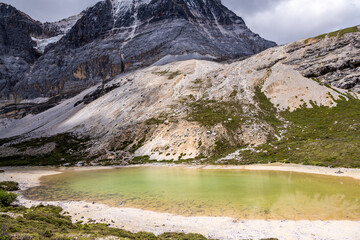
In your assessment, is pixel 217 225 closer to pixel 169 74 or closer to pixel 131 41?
pixel 169 74

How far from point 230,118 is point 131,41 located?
114m

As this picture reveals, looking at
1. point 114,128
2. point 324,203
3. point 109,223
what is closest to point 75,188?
point 109,223

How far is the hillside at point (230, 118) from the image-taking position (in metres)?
41.5

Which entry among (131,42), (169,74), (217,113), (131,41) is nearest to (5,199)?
(217,113)

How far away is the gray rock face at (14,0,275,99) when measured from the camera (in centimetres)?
13050

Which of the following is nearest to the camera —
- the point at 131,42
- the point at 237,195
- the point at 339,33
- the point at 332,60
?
the point at 237,195

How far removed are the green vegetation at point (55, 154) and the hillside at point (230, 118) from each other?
36 centimetres

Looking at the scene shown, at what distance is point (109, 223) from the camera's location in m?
14.6

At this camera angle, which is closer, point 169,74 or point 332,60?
point 332,60

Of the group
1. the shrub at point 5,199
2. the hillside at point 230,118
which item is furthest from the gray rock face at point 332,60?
the shrub at point 5,199

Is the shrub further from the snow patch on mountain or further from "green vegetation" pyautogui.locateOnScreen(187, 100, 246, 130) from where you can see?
the snow patch on mountain

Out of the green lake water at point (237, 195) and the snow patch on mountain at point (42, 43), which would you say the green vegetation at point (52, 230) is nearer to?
the green lake water at point (237, 195)

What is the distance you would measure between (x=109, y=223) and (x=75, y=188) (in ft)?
46.6

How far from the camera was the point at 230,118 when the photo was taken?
169 ft
